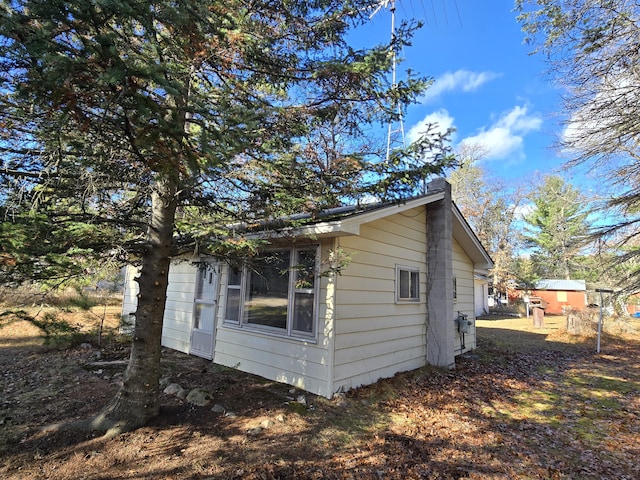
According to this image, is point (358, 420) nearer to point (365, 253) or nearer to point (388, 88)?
point (365, 253)

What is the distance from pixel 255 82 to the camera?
13.8 ft

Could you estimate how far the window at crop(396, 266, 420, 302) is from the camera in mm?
7121

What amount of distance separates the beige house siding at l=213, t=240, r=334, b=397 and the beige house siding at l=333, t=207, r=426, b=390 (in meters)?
0.19

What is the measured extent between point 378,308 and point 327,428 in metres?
2.61

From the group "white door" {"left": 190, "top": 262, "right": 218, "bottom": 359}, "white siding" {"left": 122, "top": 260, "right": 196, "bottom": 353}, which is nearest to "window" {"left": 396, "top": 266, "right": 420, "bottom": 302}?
"white door" {"left": 190, "top": 262, "right": 218, "bottom": 359}

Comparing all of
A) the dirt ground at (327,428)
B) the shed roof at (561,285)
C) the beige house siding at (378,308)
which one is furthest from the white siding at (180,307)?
the shed roof at (561,285)

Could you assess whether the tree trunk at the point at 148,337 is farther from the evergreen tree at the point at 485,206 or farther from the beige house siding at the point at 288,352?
the evergreen tree at the point at 485,206

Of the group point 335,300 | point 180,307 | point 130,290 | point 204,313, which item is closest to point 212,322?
point 204,313

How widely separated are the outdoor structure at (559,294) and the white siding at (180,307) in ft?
93.9

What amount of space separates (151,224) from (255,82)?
7.16 feet

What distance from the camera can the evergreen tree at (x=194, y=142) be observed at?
250cm

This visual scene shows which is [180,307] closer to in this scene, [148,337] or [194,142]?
[148,337]

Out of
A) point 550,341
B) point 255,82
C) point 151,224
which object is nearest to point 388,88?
point 255,82

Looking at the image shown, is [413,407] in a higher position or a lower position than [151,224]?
lower
